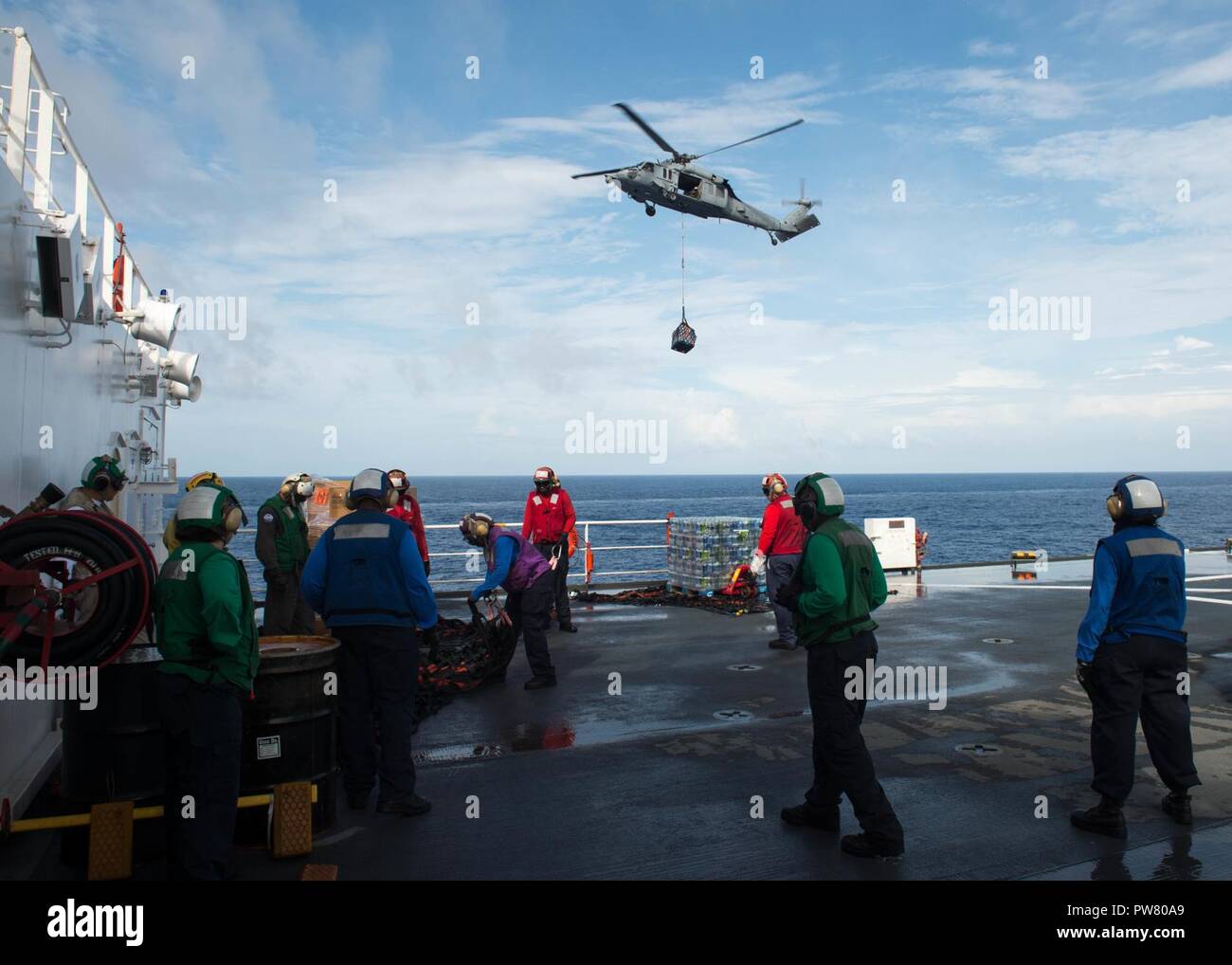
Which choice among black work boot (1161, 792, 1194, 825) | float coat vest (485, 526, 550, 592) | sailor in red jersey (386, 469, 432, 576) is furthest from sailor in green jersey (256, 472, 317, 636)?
black work boot (1161, 792, 1194, 825)

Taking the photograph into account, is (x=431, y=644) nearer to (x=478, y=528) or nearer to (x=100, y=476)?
(x=478, y=528)

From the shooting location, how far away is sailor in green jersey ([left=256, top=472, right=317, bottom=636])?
30.6ft

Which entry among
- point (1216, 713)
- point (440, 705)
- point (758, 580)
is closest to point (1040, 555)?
point (758, 580)

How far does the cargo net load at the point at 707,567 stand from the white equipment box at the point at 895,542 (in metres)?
3.71

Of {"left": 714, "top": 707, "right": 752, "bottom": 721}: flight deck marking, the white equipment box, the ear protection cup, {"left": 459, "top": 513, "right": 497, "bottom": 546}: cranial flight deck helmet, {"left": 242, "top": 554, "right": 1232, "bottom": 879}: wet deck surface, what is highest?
the ear protection cup

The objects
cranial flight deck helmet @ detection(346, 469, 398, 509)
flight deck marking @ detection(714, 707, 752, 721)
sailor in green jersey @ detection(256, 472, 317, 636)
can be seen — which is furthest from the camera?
sailor in green jersey @ detection(256, 472, 317, 636)

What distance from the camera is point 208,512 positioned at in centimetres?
468

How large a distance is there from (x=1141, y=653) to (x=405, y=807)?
15.1 ft

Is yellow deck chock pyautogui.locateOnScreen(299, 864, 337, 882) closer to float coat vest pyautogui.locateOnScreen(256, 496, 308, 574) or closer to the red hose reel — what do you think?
the red hose reel

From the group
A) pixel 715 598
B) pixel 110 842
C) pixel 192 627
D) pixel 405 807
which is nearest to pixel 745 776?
pixel 405 807

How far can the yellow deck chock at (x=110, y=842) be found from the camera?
15.3 ft

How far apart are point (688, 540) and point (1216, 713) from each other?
28.8ft
